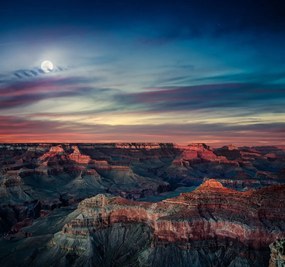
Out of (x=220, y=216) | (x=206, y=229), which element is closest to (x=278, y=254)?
(x=206, y=229)

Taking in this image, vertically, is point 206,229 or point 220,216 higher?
point 220,216

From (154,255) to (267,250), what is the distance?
55.5ft

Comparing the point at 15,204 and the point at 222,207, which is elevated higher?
the point at 222,207

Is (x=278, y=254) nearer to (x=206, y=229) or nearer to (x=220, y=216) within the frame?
(x=206, y=229)

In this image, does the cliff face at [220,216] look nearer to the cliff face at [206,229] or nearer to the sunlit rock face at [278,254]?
the cliff face at [206,229]

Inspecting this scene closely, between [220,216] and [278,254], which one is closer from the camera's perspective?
[278,254]

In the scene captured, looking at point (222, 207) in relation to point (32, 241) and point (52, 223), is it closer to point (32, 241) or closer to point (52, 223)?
point (32, 241)

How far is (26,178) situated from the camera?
17875 centimetres

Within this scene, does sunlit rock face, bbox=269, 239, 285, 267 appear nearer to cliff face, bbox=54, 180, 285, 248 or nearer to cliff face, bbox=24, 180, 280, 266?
cliff face, bbox=24, 180, 280, 266

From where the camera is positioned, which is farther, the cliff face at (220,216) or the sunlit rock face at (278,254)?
the cliff face at (220,216)

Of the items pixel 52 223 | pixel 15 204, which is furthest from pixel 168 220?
pixel 15 204

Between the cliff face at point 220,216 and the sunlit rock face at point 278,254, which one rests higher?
the sunlit rock face at point 278,254

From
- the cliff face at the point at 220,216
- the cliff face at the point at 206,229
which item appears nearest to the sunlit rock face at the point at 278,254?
the cliff face at the point at 206,229

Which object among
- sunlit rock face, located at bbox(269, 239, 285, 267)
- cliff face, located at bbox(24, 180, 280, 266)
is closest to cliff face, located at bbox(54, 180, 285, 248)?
cliff face, located at bbox(24, 180, 280, 266)
